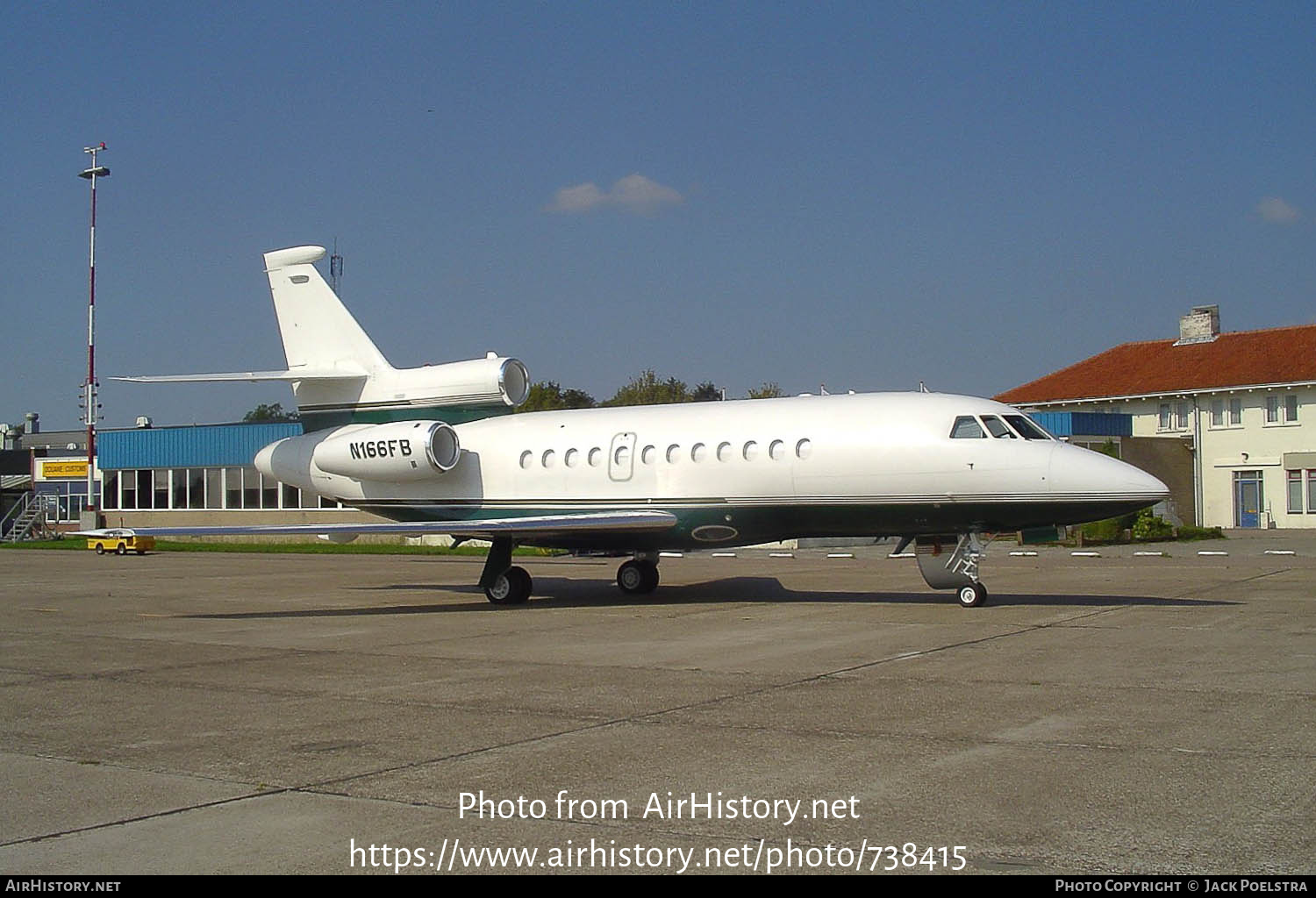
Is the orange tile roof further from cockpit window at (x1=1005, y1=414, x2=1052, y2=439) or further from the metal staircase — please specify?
the metal staircase

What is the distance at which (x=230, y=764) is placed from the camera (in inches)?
324

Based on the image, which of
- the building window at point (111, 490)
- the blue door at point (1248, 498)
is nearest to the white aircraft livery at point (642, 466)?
the building window at point (111, 490)

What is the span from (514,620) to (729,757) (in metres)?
10.4

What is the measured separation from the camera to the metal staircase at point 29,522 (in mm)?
57500

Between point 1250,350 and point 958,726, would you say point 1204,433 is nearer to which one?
point 1250,350

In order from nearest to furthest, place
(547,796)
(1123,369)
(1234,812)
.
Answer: (1234,812) → (547,796) → (1123,369)

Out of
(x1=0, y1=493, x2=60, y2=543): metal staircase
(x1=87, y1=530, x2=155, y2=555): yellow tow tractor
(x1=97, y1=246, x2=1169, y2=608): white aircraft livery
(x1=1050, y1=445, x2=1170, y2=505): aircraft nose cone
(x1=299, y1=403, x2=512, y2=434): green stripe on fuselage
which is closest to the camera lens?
(x1=1050, y1=445, x2=1170, y2=505): aircraft nose cone

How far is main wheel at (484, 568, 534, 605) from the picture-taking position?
21172 millimetres

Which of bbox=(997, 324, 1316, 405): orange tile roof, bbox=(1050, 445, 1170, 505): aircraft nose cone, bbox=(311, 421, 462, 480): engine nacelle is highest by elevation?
bbox=(997, 324, 1316, 405): orange tile roof

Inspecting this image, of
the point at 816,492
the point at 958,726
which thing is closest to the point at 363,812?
the point at 958,726

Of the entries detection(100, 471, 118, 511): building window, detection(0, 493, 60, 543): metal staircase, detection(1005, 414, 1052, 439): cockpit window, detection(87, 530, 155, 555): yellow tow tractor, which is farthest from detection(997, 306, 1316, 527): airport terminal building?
detection(0, 493, 60, 543): metal staircase

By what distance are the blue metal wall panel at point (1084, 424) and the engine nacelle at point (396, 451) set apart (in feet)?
87.9

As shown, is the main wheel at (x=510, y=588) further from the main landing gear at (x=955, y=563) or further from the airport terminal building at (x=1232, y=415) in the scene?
the airport terminal building at (x=1232, y=415)

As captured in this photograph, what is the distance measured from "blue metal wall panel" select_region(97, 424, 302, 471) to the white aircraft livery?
24.2m
